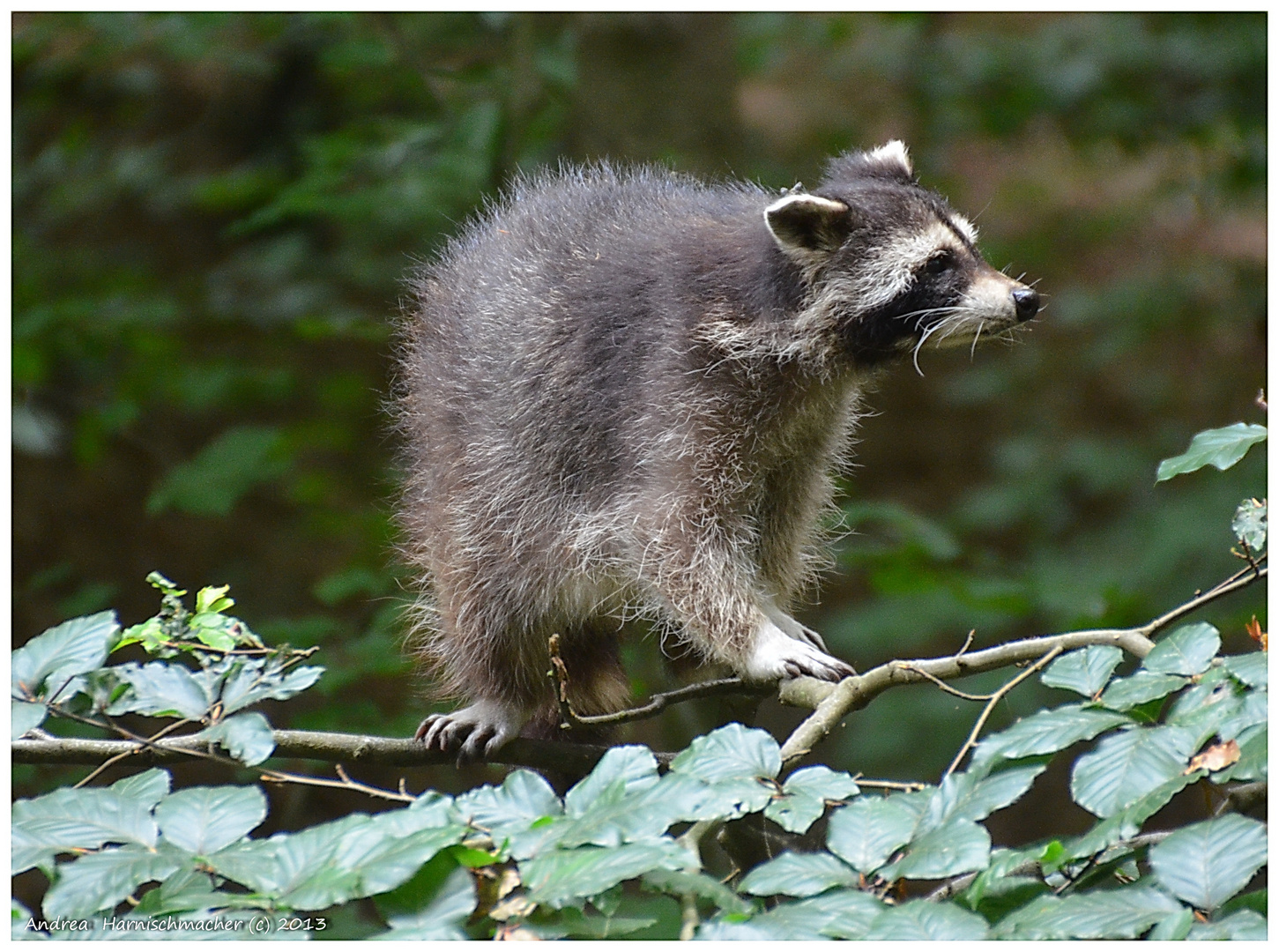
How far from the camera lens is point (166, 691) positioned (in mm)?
2297

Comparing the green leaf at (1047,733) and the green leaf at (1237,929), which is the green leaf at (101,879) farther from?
the green leaf at (1237,929)

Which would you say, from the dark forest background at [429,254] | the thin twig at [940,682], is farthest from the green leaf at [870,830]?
the dark forest background at [429,254]

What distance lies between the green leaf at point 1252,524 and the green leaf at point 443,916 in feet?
4.68

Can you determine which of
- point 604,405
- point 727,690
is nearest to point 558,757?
point 727,690

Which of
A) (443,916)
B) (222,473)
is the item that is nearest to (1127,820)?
(443,916)

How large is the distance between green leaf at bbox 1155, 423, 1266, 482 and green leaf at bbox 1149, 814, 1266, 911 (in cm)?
71

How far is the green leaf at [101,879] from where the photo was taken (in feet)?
6.13

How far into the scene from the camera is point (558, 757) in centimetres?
335

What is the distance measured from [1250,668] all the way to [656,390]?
5.58 feet

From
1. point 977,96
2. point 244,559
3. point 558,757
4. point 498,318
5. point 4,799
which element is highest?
point 977,96

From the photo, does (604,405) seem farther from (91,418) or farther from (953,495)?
(953,495)

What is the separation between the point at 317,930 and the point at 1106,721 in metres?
1.32

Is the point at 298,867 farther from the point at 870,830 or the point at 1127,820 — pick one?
the point at 1127,820

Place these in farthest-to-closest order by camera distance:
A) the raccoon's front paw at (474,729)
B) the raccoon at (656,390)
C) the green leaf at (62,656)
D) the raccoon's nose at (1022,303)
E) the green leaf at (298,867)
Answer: the raccoon's front paw at (474,729), the raccoon at (656,390), the raccoon's nose at (1022,303), the green leaf at (62,656), the green leaf at (298,867)
